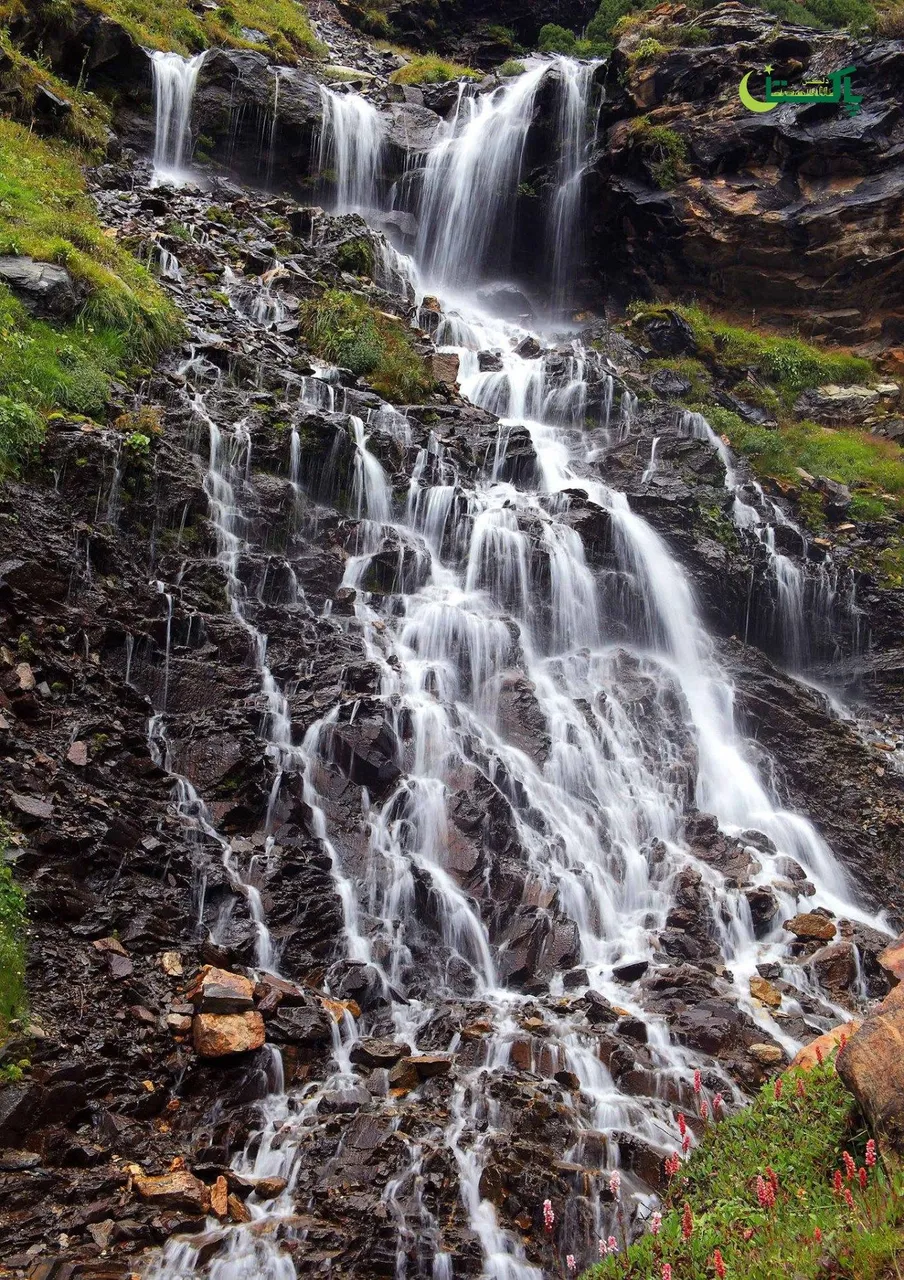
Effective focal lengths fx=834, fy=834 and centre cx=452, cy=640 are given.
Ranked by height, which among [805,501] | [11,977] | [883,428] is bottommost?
[11,977]

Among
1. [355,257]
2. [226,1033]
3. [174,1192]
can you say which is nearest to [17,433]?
[226,1033]

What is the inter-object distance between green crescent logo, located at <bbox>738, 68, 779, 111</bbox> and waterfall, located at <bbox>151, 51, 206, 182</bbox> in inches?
595

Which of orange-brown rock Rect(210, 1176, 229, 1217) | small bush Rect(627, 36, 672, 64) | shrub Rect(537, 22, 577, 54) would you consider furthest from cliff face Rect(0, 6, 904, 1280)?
shrub Rect(537, 22, 577, 54)

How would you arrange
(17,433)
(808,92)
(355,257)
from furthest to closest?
1. (808,92)
2. (355,257)
3. (17,433)

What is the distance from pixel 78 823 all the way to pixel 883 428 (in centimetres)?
1990

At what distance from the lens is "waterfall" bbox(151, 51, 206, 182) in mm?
22078

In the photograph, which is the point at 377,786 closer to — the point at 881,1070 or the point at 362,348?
the point at 881,1070

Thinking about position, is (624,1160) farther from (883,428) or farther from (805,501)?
(883,428)

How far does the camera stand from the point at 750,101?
22.7 m

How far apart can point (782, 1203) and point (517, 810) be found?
6.08 m

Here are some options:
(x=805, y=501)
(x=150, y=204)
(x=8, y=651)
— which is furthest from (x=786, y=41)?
(x=8, y=651)

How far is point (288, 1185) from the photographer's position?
5.64 metres

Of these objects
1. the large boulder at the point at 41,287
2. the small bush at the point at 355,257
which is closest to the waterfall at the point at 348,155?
the small bush at the point at 355,257

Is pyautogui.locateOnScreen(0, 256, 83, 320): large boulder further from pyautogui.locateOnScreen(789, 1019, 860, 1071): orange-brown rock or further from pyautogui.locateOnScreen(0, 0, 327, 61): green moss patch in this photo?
pyautogui.locateOnScreen(789, 1019, 860, 1071): orange-brown rock
